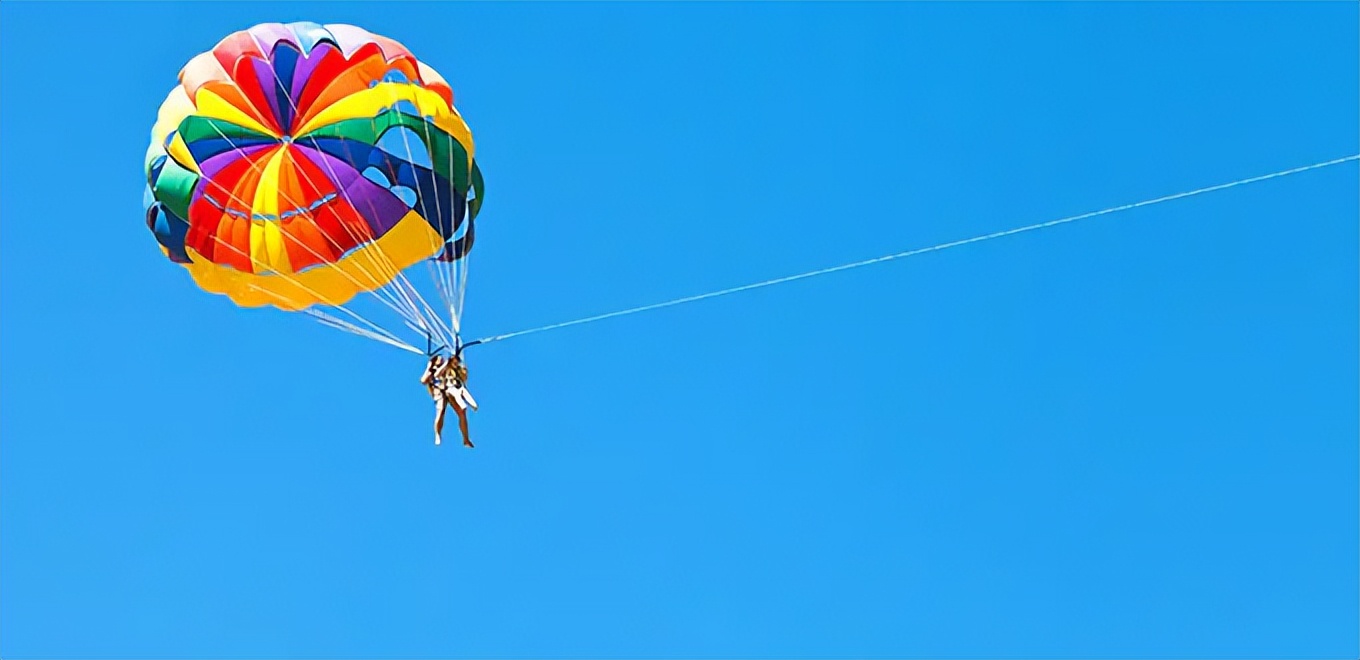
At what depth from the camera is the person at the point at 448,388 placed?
16.1 m

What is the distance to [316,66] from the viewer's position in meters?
17.5

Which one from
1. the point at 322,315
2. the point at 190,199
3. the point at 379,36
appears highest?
the point at 379,36

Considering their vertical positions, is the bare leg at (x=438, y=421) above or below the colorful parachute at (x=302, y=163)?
below

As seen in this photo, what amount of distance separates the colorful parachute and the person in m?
0.98

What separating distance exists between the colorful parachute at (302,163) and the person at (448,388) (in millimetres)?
982

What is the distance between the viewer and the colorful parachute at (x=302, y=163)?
57.2 ft

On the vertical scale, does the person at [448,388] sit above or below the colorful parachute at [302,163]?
below

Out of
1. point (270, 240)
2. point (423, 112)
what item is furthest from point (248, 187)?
point (423, 112)

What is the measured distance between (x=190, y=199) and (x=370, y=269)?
5.76 ft

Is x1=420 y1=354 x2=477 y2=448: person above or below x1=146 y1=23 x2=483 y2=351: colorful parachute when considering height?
below

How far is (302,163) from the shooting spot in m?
17.5

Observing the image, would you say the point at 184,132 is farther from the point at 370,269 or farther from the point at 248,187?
the point at 370,269

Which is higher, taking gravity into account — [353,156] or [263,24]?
[263,24]

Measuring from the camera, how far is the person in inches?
633
